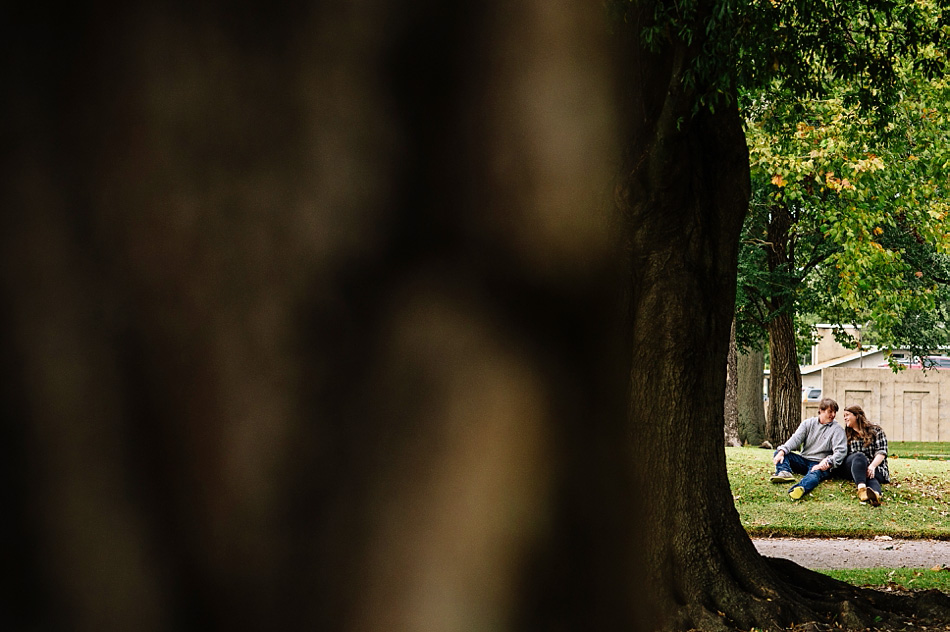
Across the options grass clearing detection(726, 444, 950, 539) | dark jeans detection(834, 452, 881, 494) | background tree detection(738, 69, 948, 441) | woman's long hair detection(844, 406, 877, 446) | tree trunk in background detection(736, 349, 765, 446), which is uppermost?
background tree detection(738, 69, 948, 441)

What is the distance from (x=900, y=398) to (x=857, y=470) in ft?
67.2

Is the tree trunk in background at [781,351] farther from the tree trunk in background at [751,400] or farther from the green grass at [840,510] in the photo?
the green grass at [840,510]

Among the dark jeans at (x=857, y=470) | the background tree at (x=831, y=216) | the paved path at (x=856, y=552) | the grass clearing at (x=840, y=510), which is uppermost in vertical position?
the background tree at (x=831, y=216)

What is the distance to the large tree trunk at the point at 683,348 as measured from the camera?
7180mm

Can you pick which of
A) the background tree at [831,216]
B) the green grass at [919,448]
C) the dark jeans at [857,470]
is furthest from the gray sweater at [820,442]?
the green grass at [919,448]

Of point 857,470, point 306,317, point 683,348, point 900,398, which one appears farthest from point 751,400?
point 306,317

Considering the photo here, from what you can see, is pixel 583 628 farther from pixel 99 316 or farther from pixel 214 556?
pixel 99 316

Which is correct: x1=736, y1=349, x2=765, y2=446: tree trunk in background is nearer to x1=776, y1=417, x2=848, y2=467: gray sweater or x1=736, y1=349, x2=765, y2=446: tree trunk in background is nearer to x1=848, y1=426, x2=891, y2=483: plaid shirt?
x1=776, y1=417, x2=848, y2=467: gray sweater

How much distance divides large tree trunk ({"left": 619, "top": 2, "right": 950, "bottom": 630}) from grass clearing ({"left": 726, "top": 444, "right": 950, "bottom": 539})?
17.6 feet

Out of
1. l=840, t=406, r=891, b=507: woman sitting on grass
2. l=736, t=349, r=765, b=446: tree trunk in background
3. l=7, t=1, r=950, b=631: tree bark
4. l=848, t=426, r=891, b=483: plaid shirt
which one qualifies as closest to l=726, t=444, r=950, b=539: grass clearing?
l=840, t=406, r=891, b=507: woman sitting on grass

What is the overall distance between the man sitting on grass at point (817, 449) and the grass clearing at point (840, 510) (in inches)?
6.0

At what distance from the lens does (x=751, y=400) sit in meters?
29.8

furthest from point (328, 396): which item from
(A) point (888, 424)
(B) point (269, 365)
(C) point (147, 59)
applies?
(A) point (888, 424)

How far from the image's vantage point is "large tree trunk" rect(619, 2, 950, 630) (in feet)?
23.6
